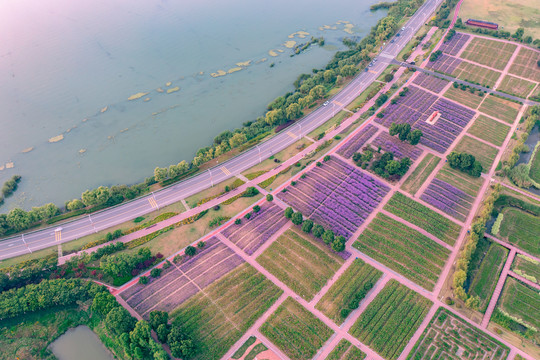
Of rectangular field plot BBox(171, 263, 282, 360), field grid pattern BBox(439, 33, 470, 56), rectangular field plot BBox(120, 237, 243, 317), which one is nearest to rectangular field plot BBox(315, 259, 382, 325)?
rectangular field plot BBox(171, 263, 282, 360)

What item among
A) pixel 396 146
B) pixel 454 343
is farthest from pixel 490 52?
pixel 454 343

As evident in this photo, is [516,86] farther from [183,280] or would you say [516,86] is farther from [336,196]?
[183,280]

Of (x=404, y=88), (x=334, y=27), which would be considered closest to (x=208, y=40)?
(x=334, y=27)

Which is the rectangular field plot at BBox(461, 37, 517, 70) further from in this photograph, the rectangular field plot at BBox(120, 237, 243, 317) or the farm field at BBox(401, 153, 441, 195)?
the rectangular field plot at BBox(120, 237, 243, 317)

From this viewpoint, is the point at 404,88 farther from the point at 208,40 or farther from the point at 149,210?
the point at 149,210

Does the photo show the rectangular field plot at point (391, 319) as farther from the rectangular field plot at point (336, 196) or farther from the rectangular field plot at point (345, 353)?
A: the rectangular field plot at point (336, 196)
